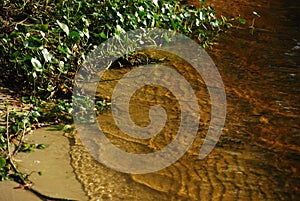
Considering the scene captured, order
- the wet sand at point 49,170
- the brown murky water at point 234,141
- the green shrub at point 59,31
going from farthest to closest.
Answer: the green shrub at point 59,31, the brown murky water at point 234,141, the wet sand at point 49,170

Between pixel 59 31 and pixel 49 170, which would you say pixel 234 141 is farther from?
pixel 59 31

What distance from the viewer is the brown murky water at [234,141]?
256 cm

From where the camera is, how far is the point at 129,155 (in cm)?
284

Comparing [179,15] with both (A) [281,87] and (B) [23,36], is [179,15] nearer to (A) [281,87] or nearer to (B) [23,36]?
(A) [281,87]

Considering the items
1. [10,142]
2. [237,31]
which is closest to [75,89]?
[10,142]

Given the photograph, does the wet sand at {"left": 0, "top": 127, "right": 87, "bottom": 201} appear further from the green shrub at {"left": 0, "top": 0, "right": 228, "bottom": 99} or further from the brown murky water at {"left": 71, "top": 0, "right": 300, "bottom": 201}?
the green shrub at {"left": 0, "top": 0, "right": 228, "bottom": 99}

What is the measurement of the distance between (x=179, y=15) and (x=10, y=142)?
1825mm

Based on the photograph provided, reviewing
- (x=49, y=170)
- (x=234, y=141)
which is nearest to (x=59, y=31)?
(x=49, y=170)

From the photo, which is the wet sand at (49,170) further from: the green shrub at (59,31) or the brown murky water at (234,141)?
the green shrub at (59,31)

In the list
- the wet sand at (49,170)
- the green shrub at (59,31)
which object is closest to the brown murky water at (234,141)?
the wet sand at (49,170)

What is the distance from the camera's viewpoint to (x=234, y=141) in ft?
9.97

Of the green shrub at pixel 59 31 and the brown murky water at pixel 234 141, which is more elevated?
the green shrub at pixel 59 31

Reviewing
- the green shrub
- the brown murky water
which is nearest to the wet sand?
the brown murky water

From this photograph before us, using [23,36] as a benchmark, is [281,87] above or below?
below
